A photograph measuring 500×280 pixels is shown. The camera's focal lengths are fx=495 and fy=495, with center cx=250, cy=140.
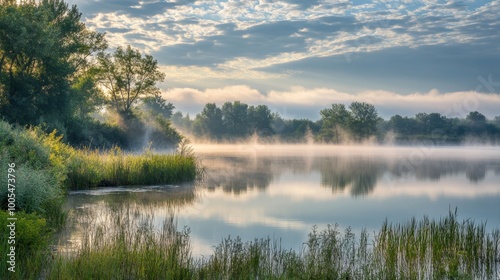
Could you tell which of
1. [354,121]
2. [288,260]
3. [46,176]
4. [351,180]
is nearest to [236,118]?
[354,121]

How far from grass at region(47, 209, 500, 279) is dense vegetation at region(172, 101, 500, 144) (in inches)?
4554

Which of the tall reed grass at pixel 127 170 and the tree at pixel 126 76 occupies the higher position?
the tree at pixel 126 76

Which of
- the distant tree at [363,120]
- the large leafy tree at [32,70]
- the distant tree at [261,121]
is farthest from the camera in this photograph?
the distant tree at [261,121]

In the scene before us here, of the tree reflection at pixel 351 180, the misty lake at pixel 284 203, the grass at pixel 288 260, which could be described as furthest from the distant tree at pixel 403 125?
the grass at pixel 288 260

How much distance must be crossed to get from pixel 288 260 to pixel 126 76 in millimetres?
68418

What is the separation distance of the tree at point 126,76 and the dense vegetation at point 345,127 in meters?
65.8

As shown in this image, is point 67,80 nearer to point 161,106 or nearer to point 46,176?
point 46,176

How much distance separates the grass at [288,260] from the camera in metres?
9.98

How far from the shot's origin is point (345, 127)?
131m

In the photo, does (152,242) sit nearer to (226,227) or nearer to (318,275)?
(318,275)

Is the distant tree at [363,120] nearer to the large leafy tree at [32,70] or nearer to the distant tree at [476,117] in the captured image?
the distant tree at [476,117]

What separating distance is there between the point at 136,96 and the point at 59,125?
2973 cm

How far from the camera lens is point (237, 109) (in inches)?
5930

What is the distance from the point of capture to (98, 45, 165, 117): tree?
74.2 meters
